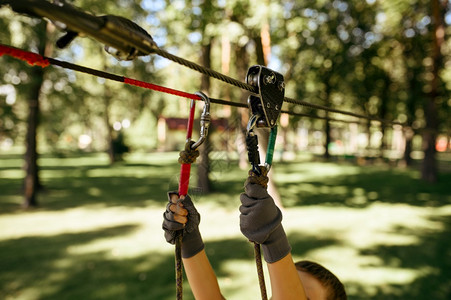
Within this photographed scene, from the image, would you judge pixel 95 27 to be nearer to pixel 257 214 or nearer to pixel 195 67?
pixel 195 67

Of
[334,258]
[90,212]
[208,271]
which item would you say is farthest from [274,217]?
[90,212]

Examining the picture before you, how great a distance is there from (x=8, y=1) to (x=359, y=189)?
48.7 feet

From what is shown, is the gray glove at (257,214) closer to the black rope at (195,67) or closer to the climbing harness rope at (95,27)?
the black rope at (195,67)

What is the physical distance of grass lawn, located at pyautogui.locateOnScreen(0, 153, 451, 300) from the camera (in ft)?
15.9

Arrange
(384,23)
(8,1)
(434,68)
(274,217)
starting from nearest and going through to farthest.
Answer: (8,1) < (274,217) < (434,68) < (384,23)

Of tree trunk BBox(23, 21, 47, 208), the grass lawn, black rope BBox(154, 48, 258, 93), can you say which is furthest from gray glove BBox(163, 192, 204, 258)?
tree trunk BBox(23, 21, 47, 208)

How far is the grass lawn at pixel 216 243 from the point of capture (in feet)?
15.9

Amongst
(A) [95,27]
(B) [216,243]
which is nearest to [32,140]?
(B) [216,243]

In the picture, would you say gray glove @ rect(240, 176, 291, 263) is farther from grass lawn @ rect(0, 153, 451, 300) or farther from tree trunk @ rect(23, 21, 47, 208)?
tree trunk @ rect(23, 21, 47, 208)

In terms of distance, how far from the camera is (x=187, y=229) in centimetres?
150

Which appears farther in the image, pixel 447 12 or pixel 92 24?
pixel 447 12

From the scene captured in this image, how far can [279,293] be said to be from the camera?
1.29 metres

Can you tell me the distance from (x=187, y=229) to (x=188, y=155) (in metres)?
0.38

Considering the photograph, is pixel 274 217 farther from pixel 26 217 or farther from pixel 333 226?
pixel 26 217
